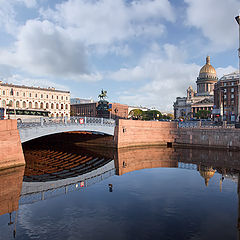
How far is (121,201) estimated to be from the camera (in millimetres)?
16422

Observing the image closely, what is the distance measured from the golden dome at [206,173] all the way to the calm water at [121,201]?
0.7 inches

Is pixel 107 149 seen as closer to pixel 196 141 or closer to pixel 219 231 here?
pixel 196 141

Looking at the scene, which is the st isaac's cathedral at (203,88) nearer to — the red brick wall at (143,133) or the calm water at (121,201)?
the red brick wall at (143,133)

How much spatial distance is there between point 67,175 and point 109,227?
503 inches

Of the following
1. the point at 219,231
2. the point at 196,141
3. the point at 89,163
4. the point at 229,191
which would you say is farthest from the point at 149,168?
the point at 196,141

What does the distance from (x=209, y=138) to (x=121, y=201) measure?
102 ft

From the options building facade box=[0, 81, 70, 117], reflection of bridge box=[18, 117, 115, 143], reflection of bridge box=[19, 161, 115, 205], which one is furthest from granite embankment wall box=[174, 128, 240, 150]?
building facade box=[0, 81, 70, 117]

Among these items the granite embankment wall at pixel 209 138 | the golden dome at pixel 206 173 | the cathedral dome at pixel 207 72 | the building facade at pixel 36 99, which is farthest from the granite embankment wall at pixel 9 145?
the cathedral dome at pixel 207 72

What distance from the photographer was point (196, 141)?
144ft

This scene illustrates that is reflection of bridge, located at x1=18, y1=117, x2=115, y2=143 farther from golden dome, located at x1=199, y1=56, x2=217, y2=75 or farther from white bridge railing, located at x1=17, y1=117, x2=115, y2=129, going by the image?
golden dome, located at x1=199, y1=56, x2=217, y2=75

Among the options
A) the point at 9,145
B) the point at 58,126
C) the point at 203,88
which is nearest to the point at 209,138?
the point at 58,126

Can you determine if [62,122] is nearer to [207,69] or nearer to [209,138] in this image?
[209,138]

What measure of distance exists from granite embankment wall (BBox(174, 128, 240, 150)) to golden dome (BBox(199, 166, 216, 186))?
15.7 metres

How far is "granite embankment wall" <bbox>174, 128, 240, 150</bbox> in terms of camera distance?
40141 mm
